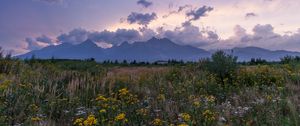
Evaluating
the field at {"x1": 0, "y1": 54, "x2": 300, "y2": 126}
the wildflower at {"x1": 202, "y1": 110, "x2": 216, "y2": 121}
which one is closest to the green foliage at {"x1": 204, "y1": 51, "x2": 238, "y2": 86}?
the field at {"x1": 0, "y1": 54, "x2": 300, "y2": 126}

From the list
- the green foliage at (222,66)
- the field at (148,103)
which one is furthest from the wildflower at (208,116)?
the green foliage at (222,66)

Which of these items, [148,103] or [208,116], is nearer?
[208,116]

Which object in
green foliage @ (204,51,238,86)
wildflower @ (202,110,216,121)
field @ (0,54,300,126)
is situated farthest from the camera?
green foliage @ (204,51,238,86)

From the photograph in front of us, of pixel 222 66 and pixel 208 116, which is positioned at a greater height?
pixel 222 66

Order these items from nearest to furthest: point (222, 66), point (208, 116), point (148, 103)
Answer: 1. point (208, 116)
2. point (148, 103)
3. point (222, 66)

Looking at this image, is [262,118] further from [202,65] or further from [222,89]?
[202,65]

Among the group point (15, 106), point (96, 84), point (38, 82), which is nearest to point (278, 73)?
point (96, 84)

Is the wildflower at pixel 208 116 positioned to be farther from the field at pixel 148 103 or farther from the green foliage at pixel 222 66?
the green foliage at pixel 222 66

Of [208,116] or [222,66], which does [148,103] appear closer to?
[208,116]

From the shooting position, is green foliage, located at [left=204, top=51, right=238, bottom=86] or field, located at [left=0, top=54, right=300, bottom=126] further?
green foliage, located at [left=204, top=51, right=238, bottom=86]

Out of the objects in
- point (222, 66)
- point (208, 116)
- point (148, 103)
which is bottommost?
point (148, 103)

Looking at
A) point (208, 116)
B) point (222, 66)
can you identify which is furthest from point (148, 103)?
point (222, 66)

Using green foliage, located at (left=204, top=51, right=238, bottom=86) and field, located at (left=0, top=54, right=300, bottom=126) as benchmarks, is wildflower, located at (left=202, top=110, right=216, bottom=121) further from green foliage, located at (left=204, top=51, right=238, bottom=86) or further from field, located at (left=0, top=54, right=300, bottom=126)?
green foliage, located at (left=204, top=51, right=238, bottom=86)

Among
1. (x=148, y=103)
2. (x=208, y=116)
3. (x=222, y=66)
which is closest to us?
(x=208, y=116)
